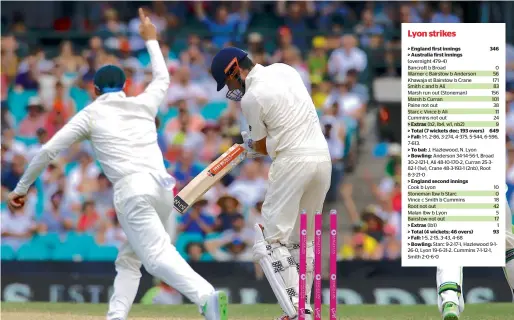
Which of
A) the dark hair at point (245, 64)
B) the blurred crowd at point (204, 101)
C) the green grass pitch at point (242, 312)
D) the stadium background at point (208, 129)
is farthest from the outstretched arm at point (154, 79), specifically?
the blurred crowd at point (204, 101)

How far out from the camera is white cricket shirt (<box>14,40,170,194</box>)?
829 centimetres

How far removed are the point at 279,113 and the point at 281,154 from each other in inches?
11.7

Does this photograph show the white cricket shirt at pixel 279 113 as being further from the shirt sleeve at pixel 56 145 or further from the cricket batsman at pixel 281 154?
the shirt sleeve at pixel 56 145

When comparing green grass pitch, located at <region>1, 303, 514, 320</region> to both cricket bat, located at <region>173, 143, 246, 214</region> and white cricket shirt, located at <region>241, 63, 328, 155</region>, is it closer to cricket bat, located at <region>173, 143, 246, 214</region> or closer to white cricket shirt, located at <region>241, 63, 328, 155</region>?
cricket bat, located at <region>173, 143, 246, 214</region>

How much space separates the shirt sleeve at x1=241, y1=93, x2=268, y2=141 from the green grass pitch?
2.11 m

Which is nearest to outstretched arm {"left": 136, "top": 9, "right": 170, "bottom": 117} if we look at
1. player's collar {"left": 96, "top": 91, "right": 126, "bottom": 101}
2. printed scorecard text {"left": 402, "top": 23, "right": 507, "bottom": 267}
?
player's collar {"left": 96, "top": 91, "right": 126, "bottom": 101}

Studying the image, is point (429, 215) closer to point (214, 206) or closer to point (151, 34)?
point (151, 34)

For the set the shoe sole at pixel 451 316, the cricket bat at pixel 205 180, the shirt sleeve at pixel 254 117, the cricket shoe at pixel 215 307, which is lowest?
the shoe sole at pixel 451 316

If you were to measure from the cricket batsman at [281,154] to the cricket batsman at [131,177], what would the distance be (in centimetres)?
59

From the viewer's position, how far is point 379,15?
16.0m

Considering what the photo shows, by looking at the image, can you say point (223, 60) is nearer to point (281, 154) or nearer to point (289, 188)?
point (281, 154)

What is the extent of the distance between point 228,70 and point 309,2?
7.94 metres

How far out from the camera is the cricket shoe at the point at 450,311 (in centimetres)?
795

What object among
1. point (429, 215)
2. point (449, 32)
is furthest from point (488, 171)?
point (449, 32)
